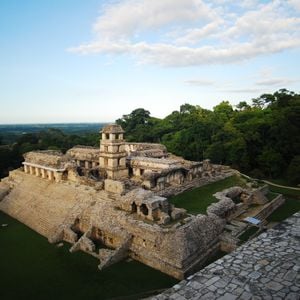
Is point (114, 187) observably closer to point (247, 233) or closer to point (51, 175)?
point (51, 175)

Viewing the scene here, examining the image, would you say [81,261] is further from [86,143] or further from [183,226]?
[86,143]

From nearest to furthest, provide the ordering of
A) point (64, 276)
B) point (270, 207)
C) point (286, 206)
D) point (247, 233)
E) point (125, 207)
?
point (64, 276), point (247, 233), point (125, 207), point (270, 207), point (286, 206)

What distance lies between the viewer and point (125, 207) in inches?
785

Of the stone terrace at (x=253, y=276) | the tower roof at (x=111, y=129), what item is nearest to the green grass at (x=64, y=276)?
the stone terrace at (x=253, y=276)

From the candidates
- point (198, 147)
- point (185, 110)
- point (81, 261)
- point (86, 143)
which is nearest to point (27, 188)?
point (81, 261)

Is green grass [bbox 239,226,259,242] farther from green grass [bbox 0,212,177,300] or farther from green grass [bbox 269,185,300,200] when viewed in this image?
green grass [bbox 269,185,300,200]

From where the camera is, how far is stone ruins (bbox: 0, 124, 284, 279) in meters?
16.4

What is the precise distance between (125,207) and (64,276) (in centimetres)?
582

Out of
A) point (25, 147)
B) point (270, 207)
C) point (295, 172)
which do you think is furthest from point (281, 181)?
point (25, 147)

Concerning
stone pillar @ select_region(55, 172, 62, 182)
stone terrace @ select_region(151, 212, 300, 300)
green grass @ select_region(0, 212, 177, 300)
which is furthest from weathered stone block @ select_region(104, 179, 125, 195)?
stone terrace @ select_region(151, 212, 300, 300)

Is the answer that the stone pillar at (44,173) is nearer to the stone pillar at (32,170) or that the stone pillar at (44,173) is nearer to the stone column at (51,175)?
the stone column at (51,175)

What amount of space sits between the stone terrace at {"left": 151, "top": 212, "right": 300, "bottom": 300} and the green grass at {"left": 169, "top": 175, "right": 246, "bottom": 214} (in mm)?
12054

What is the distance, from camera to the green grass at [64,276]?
14.0 metres

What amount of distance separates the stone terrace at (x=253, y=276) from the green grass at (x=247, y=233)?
1010 cm
